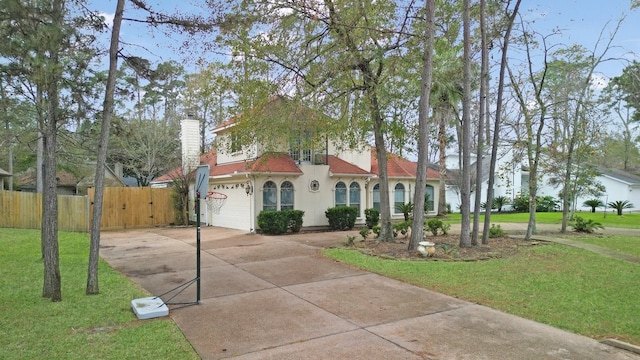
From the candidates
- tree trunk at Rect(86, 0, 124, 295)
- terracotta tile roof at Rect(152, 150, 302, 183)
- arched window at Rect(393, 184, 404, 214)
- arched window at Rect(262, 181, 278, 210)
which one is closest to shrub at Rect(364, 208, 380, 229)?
arched window at Rect(393, 184, 404, 214)

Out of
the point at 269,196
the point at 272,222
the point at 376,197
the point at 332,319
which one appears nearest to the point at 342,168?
the point at 376,197

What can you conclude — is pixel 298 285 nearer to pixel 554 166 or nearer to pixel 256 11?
pixel 256 11

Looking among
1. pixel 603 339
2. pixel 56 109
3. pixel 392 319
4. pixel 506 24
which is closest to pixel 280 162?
pixel 506 24

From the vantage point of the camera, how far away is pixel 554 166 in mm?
15336

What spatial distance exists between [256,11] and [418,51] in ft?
15.8

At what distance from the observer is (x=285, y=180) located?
57.6ft

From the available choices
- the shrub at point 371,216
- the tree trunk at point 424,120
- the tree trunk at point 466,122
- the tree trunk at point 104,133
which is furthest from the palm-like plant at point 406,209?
the tree trunk at point 104,133

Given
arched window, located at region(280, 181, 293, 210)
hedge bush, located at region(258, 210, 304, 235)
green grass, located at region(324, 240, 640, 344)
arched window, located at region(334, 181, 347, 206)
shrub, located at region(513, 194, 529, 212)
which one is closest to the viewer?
green grass, located at region(324, 240, 640, 344)

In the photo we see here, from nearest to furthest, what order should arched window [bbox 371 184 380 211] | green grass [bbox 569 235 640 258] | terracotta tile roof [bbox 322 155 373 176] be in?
green grass [bbox 569 235 640 258], terracotta tile roof [bbox 322 155 373 176], arched window [bbox 371 184 380 211]

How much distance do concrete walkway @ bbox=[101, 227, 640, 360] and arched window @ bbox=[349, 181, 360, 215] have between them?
9.28 meters

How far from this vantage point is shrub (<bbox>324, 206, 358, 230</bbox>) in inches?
709

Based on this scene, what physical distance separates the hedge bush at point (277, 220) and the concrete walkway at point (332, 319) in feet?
19.5

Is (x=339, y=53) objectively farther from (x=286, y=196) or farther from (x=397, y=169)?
(x=397, y=169)

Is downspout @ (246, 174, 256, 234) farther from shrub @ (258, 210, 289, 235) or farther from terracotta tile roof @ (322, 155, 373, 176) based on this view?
terracotta tile roof @ (322, 155, 373, 176)
